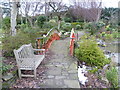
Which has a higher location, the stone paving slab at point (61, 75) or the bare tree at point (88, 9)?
the bare tree at point (88, 9)

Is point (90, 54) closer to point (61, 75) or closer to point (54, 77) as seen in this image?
point (61, 75)

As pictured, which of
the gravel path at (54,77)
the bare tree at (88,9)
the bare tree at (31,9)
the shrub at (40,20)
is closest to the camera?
the gravel path at (54,77)

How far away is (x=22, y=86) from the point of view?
8.56ft

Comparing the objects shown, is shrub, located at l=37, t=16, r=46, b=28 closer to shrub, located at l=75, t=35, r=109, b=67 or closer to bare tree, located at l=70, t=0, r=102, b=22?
shrub, located at l=75, t=35, r=109, b=67

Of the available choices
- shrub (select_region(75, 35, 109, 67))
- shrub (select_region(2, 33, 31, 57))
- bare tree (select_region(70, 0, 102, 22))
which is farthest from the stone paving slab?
bare tree (select_region(70, 0, 102, 22))

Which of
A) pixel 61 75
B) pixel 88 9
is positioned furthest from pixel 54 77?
pixel 88 9

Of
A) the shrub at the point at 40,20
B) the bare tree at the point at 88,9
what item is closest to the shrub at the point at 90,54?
the shrub at the point at 40,20

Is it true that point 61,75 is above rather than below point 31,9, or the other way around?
below

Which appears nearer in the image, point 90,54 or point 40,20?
point 90,54

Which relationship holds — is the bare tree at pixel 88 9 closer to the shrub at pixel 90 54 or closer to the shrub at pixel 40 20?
the shrub at pixel 40 20

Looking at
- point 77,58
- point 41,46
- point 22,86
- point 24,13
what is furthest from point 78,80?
point 24,13

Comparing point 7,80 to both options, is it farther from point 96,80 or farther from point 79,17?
point 79,17

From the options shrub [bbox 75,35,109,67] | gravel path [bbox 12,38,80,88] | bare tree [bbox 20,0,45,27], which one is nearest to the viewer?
gravel path [bbox 12,38,80,88]

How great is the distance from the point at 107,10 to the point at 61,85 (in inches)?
766
